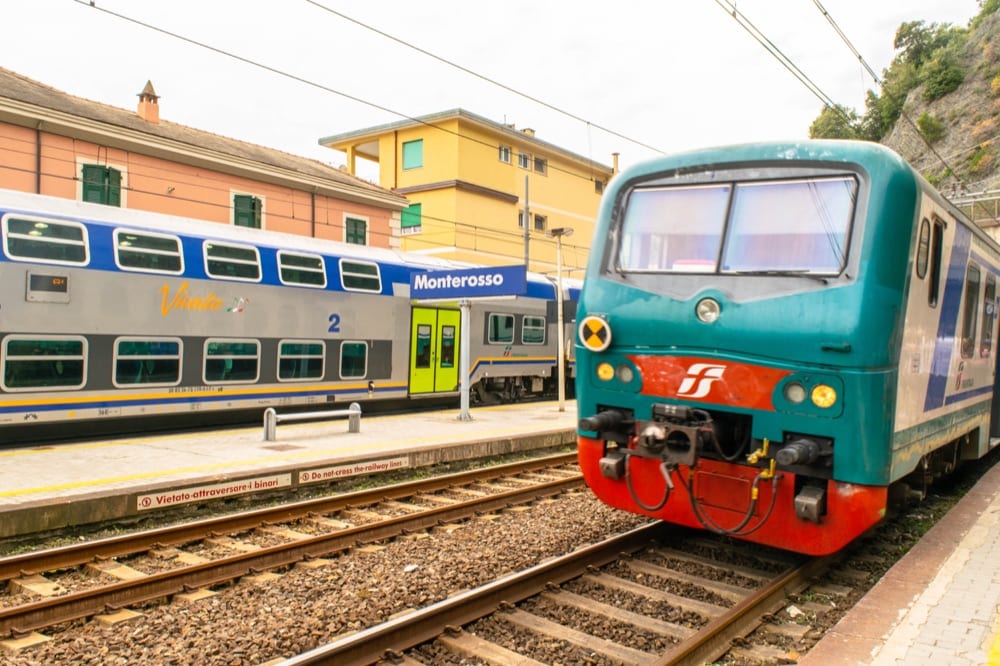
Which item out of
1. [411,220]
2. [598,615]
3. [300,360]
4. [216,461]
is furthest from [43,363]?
[411,220]

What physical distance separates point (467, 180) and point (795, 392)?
28.8m

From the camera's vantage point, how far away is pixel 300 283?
579 inches

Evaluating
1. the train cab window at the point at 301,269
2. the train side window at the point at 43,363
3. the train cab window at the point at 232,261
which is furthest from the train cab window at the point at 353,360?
the train side window at the point at 43,363

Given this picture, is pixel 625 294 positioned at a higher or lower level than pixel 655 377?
higher

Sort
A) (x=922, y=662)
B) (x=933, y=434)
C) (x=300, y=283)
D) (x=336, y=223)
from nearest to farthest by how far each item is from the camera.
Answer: (x=922, y=662) → (x=933, y=434) → (x=300, y=283) → (x=336, y=223)

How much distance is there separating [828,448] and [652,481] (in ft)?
4.30

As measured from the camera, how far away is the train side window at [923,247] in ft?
18.3

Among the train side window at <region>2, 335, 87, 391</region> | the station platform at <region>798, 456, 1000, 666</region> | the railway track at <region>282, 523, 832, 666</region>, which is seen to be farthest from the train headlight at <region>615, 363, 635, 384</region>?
the train side window at <region>2, 335, 87, 391</region>

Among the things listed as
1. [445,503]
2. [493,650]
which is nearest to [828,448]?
[493,650]

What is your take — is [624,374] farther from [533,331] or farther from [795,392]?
[533,331]

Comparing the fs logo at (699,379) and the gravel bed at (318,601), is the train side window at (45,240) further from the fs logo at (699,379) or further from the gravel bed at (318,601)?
the fs logo at (699,379)

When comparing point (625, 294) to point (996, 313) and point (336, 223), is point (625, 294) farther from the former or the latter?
point (336, 223)

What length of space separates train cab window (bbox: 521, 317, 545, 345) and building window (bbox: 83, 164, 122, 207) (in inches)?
459

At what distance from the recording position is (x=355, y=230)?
91.6 ft
